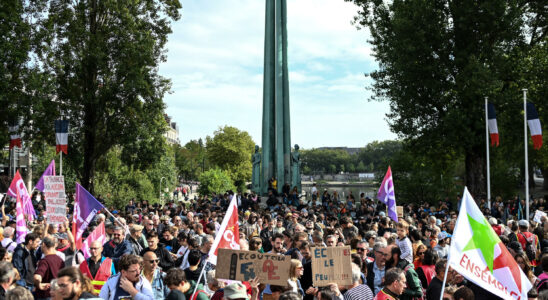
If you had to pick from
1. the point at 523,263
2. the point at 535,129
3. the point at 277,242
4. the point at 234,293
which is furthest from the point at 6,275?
the point at 535,129

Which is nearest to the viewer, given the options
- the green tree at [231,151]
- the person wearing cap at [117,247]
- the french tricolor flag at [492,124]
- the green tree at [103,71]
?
the person wearing cap at [117,247]

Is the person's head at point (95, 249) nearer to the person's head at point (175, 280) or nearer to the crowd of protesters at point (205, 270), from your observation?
the crowd of protesters at point (205, 270)

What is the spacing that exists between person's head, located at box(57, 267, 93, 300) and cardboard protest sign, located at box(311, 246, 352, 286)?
9.05 feet

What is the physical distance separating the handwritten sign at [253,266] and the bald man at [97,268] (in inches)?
93.3

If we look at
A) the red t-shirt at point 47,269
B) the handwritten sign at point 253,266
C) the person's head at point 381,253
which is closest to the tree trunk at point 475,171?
the person's head at point 381,253

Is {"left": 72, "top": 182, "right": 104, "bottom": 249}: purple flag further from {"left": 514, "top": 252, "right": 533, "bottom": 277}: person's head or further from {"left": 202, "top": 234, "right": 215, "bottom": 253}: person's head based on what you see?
{"left": 514, "top": 252, "right": 533, "bottom": 277}: person's head

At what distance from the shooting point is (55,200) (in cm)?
1110

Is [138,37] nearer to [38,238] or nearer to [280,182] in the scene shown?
[280,182]

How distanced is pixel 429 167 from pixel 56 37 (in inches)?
1062

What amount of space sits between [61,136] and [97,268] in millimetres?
20921

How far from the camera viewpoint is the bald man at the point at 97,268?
787 centimetres

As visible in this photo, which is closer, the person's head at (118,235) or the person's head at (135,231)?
the person's head at (118,235)

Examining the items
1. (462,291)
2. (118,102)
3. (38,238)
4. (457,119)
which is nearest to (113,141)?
(118,102)

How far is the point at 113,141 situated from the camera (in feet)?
104
